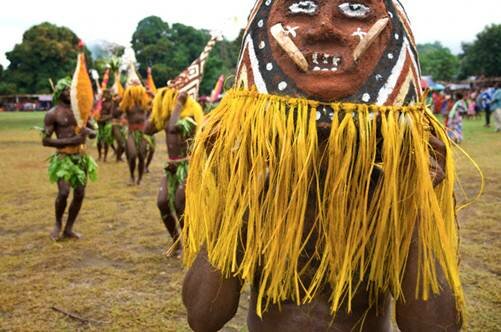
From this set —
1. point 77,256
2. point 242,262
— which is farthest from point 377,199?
point 77,256

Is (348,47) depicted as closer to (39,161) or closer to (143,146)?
(143,146)

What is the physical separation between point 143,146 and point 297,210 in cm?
871

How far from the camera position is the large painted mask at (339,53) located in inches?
55.7

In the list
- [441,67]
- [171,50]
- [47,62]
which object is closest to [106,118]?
[47,62]

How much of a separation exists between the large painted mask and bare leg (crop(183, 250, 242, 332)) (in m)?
0.57

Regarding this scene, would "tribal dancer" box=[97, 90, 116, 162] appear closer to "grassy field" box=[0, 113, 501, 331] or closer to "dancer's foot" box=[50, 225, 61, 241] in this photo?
"grassy field" box=[0, 113, 501, 331]

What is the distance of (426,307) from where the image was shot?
1.49 m

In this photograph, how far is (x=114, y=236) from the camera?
6504 millimetres

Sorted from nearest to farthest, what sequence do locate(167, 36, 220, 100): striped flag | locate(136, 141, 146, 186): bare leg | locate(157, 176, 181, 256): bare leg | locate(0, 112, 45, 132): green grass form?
locate(167, 36, 220, 100): striped flag → locate(157, 176, 181, 256): bare leg → locate(136, 141, 146, 186): bare leg → locate(0, 112, 45, 132): green grass

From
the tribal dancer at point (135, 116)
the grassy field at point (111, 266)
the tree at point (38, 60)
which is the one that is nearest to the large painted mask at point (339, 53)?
the grassy field at point (111, 266)

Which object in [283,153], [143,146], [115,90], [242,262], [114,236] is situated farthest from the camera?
[115,90]

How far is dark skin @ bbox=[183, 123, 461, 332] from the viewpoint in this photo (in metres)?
1.49

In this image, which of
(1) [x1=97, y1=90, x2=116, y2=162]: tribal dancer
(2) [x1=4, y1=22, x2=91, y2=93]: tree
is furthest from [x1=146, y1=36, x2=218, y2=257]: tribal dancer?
(2) [x1=4, y1=22, x2=91, y2=93]: tree

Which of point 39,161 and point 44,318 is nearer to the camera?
point 44,318
